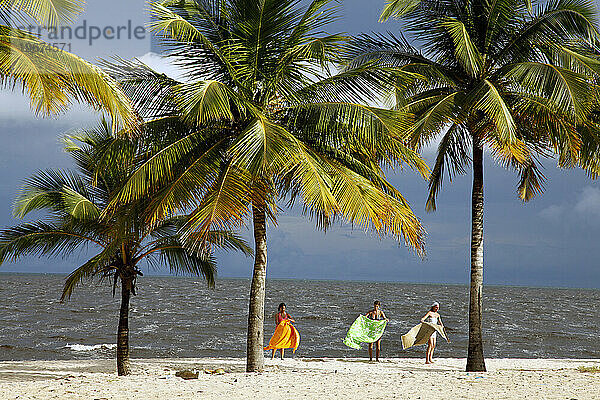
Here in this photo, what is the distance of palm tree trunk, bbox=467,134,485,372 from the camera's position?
15586mm

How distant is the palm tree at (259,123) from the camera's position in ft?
38.9

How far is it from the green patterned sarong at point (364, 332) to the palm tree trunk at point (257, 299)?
563cm

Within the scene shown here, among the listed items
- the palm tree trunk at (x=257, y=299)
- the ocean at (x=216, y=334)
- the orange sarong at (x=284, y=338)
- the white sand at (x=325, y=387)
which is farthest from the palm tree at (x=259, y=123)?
the ocean at (x=216, y=334)

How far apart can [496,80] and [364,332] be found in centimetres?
885

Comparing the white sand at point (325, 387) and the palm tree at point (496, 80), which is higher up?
the palm tree at point (496, 80)

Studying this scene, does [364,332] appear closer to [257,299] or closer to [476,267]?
[476,267]

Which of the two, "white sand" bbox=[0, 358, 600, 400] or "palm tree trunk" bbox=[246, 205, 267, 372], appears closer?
"white sand" bbox=[0, 358, 600, 400]

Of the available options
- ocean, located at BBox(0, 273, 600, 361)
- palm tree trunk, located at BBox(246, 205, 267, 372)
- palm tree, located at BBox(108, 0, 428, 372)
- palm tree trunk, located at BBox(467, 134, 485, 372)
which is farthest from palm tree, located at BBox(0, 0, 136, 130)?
ocean, located at BBox(0, 273, 600, 361)

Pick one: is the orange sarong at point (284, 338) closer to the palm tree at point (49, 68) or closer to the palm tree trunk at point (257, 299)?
the palm tree trunk at point (257, 299)

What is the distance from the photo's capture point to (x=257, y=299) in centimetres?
1447

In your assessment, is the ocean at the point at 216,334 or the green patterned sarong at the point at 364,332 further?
the ocean at the point at 216,334

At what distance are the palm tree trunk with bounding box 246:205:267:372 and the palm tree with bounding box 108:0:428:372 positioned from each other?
0.03m

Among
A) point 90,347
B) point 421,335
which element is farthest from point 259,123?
point 90,347

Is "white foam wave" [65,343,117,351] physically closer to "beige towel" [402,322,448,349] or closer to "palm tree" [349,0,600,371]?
"beige towel" [402,322,448,349]
